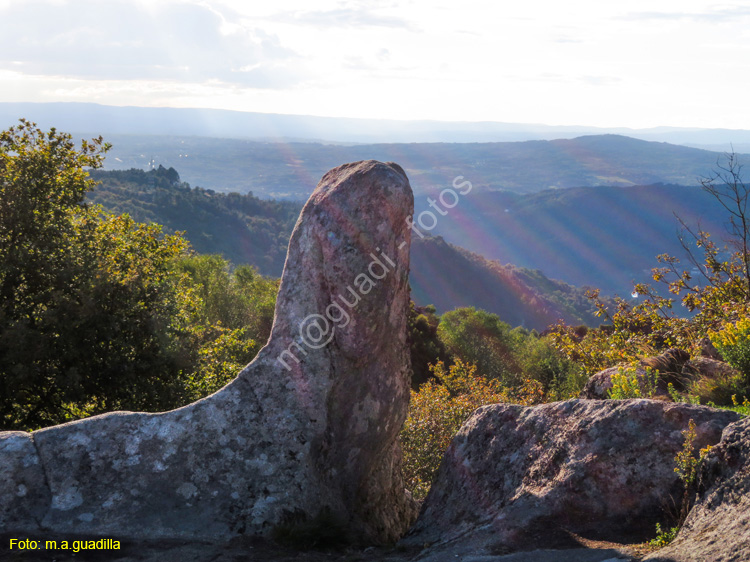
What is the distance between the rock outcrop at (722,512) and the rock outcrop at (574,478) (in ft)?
2.02

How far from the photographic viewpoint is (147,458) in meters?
7.24

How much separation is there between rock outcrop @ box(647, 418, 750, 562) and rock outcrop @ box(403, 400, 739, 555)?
2.02 ft

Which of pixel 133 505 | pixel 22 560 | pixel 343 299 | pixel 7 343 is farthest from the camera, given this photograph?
pixel 7 343

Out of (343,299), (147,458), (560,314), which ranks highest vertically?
(343,299)

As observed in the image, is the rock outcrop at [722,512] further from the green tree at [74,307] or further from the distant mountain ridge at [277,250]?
the distant mountain ridge at [277,250]

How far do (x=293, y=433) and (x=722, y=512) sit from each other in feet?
15.7

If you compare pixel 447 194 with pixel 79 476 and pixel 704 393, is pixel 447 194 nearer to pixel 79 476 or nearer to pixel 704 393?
pixel 704 393

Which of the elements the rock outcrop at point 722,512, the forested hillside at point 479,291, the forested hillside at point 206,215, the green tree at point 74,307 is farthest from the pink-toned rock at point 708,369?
the forested hillside at point 479,291

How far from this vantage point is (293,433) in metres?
7.86

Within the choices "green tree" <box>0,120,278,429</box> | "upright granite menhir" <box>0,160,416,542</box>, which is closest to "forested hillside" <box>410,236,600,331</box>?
"green tree" <box>0,120,278,429</box>

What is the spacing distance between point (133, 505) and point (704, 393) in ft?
26.8

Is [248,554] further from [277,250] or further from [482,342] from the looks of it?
[277,250]

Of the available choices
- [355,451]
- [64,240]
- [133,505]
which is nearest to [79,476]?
[133,505]

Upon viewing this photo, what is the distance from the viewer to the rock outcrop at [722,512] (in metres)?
4.77
